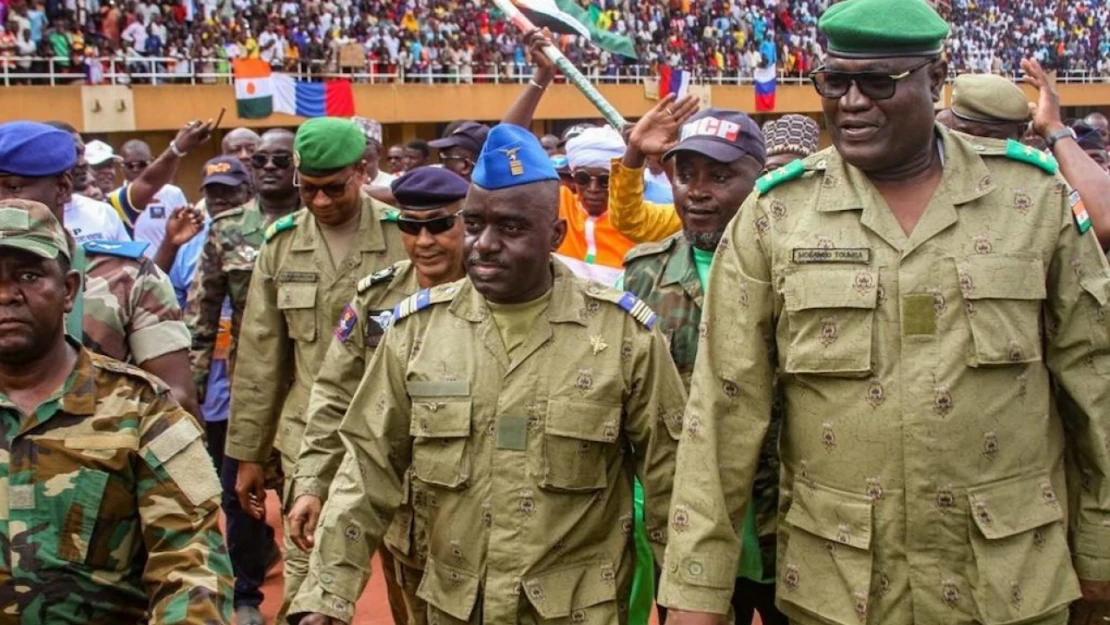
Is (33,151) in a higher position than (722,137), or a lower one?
lower

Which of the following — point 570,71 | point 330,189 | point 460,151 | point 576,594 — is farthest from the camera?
point 460,151

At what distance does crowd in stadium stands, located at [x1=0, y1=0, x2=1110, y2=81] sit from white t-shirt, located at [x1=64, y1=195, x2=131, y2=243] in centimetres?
451

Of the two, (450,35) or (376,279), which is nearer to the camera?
(376,279)

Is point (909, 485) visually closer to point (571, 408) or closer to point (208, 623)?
point (571, 408)

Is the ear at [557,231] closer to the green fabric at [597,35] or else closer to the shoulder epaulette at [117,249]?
the shoulder epaulette at [117,249]

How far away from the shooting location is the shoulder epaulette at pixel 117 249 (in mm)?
4215

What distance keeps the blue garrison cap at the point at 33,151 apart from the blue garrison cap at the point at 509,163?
5.02 ft

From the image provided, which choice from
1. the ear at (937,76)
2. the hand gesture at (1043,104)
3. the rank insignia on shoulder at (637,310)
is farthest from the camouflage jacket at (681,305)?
the hand gesture at (1043,104)

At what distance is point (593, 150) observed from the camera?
6562 mm

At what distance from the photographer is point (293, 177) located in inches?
244

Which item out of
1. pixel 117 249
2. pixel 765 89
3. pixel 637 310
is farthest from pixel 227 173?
pixel 765 89

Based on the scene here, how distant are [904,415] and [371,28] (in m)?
Result: 26.4

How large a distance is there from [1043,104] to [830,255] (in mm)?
2320

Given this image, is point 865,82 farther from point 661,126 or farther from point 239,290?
point 239,290
